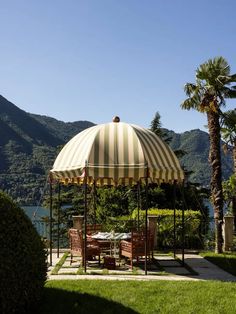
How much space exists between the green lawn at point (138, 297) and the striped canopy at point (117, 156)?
3.38 meters

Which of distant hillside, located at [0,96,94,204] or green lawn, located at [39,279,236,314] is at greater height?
distant hillside, located at [0,96,94,204]

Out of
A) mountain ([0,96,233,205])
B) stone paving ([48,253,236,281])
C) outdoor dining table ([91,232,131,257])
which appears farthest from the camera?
mountain ([0,96,233,205])

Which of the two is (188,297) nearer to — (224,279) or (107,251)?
(224,279)

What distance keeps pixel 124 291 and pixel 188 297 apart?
125 cm

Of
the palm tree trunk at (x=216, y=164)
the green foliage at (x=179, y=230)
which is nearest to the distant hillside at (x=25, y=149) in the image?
the green foliage at (x=179, y=230)

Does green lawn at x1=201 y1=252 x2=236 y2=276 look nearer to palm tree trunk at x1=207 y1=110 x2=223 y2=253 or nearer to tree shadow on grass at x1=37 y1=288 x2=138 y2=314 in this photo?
palm tree trunk at x1=207 y1=110 x2=223 y2=253

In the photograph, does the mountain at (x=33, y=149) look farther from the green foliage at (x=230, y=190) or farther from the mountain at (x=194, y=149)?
the green foliage at (x=230, y=190)

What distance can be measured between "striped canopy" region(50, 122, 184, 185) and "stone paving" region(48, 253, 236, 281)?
248cm

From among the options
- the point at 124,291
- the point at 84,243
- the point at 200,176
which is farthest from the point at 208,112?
the point at 200,176

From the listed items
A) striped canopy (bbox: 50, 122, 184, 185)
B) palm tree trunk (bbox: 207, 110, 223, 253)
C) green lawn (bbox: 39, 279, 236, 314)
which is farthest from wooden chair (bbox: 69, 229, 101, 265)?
palm tree trunk (bbox: 207, 110, 223, 253)

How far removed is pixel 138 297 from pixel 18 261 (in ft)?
9.36

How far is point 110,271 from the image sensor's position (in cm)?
1236

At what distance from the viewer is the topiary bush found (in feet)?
21.8

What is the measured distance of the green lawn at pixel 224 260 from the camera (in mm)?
13105
